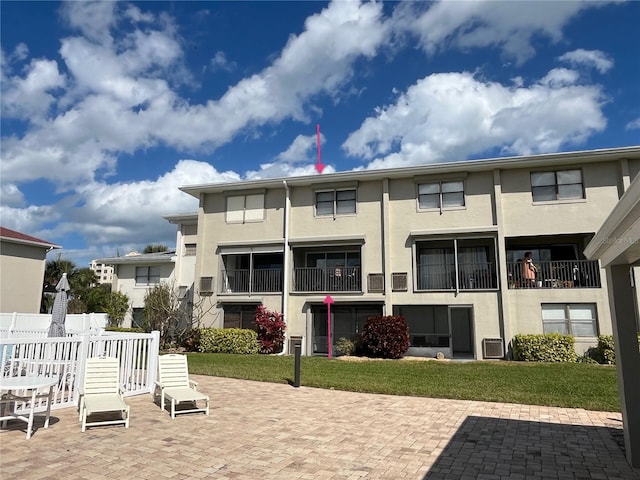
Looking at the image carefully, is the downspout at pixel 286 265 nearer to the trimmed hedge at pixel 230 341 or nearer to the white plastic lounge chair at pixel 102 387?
the trimmed hedge at pixel 230 341

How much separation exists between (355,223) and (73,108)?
512 inches

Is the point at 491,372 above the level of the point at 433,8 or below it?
below

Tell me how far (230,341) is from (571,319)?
15.2m

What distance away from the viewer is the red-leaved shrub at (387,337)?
19.0 metres

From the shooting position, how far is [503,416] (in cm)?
877

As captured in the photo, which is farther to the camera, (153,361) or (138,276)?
(138,276)

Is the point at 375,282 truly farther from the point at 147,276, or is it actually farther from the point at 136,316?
the point at 136,316

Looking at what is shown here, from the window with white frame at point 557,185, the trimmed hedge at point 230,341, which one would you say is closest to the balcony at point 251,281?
the trimmed hedge at point 230,341

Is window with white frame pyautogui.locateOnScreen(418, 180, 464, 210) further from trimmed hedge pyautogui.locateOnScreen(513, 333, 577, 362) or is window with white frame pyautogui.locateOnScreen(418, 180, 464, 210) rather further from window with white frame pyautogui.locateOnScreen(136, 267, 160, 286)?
window with white frame pyautogui.locateOnScreen(136, 267, 160, 286)

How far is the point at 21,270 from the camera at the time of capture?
85.1 ft

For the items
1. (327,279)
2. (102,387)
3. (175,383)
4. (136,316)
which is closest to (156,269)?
(136,316)

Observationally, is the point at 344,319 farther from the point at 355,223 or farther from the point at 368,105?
the point at 368,105

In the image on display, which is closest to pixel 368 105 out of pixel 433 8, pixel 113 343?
pixel 433 8

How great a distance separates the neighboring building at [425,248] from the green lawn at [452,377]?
325 cm
